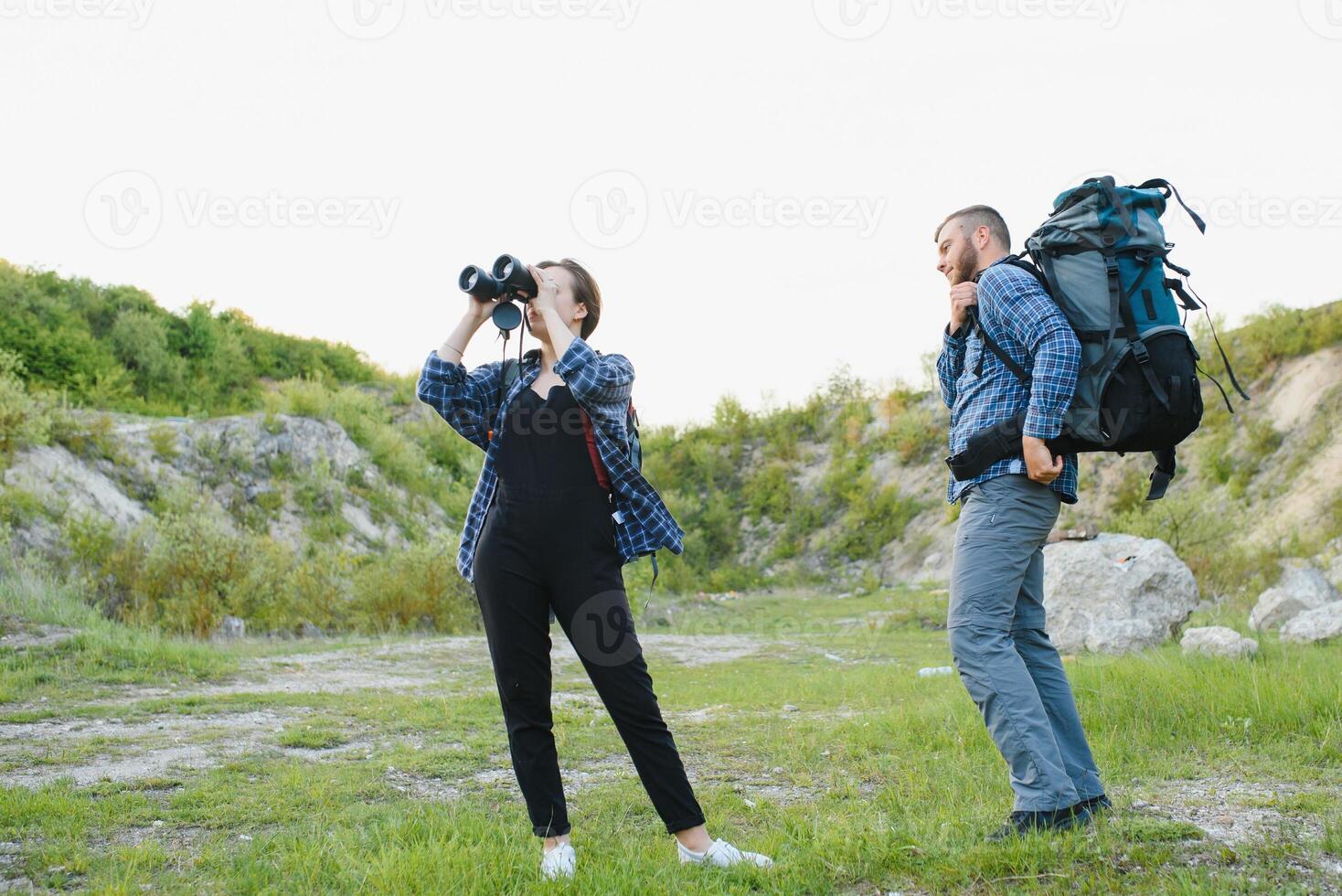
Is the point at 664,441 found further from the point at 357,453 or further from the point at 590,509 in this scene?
the point at 590,509

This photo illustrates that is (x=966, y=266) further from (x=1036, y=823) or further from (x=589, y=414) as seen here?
(x=1036, y=823)

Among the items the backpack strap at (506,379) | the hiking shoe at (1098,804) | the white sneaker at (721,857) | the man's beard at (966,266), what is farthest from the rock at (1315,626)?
the backpack strap at (506,379)

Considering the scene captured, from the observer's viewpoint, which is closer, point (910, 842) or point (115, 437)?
point (910, 842)

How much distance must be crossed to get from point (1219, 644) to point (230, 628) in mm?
9392

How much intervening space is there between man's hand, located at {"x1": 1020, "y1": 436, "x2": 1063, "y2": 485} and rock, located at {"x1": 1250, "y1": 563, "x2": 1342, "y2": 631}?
7.19 meters

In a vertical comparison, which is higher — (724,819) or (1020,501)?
(1020,501)

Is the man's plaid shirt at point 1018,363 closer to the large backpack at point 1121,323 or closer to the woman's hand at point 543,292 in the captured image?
the large backpack at point 1121,323

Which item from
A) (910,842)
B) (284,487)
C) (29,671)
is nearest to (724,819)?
(910,842)

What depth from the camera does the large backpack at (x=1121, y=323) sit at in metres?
3.03

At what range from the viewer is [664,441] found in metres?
30.9

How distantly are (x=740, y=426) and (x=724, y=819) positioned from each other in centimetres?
2778

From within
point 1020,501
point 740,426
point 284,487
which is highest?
point 740,426

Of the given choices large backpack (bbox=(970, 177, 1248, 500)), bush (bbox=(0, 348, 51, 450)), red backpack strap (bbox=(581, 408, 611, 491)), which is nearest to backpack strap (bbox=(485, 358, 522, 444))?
red backpack strap (bbox=(581, 408, 611, 491))

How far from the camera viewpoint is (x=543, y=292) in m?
3.11
